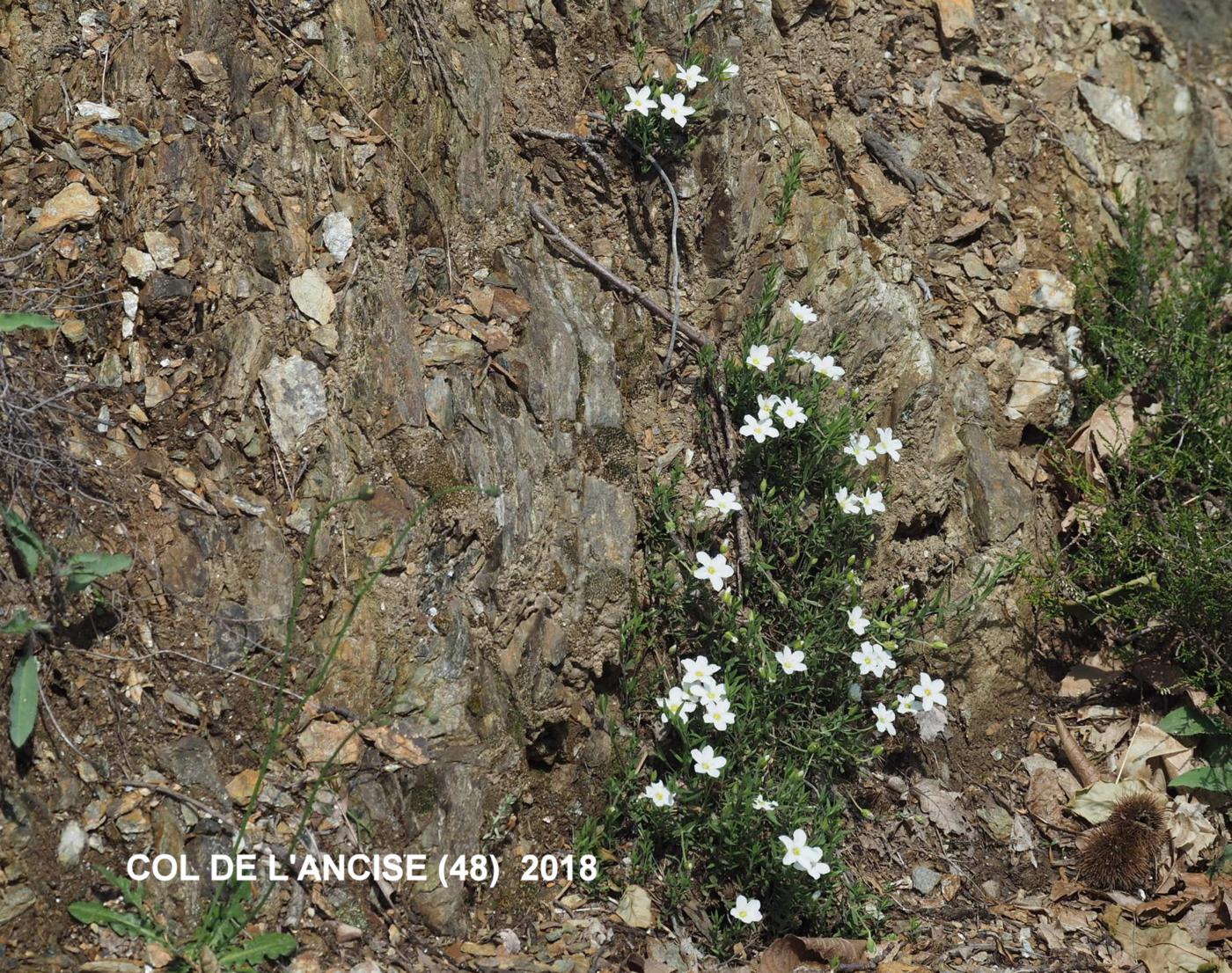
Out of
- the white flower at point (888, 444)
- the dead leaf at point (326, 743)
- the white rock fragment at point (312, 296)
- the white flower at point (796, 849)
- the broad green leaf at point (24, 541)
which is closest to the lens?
the broad green leaf at point (24, 541)

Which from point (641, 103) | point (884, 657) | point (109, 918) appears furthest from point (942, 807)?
point (641, 103)

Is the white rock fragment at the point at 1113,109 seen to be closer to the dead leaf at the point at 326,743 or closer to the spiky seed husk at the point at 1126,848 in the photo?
the spiky seed husk at the point at 1126,848

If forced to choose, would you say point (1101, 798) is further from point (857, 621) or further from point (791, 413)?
point (791, 413)

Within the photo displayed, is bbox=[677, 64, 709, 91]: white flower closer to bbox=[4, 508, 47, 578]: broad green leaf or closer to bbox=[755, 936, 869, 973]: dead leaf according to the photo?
bbox=[4, 508, 47, 578]: broad green leaf

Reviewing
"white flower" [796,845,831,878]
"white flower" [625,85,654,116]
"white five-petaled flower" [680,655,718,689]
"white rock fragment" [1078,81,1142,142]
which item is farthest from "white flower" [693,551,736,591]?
"white rock fragment" [1078,81,1142,142]

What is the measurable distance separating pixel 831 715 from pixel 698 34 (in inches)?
129

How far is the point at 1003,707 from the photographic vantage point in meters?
4.95

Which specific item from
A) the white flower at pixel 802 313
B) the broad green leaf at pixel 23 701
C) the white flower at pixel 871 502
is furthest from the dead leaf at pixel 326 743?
the white flower at pixel 802 313

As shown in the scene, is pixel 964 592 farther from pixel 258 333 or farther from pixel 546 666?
pixel 258 333

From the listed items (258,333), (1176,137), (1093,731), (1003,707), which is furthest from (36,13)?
(1176,137)

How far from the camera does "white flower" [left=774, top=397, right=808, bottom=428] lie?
14.6 ft

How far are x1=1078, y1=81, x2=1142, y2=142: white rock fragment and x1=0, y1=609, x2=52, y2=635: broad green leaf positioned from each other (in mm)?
5983

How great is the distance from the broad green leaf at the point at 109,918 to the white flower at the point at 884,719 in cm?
274

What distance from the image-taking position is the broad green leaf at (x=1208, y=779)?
4.68 m
